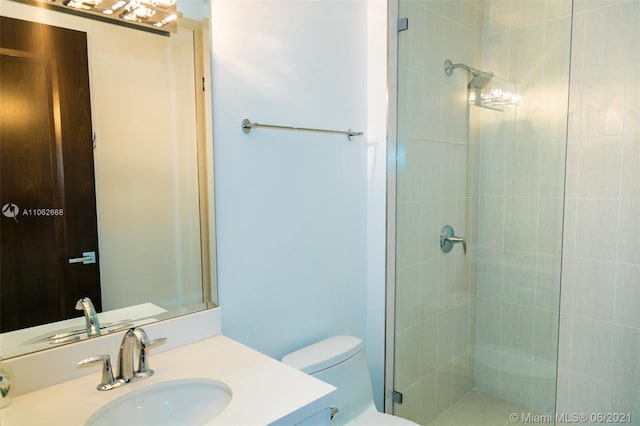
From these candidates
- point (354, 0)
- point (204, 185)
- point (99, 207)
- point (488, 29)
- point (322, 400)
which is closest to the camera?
point (322, 400)

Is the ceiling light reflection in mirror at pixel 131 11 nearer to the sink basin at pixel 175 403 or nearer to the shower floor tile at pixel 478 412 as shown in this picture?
the sink basin at pixel 175 403

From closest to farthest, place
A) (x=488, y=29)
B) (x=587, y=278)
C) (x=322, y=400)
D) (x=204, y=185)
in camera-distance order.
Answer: (x=322, y=400), (x=204, y=185), (x=488, y=29), (x=587, y=278)

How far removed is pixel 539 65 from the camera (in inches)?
79.6

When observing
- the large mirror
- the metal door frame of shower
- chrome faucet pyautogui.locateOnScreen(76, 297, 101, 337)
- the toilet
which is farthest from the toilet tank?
chrome faucet pyautogui.locateOnScreen(76, 297, 101, 337)

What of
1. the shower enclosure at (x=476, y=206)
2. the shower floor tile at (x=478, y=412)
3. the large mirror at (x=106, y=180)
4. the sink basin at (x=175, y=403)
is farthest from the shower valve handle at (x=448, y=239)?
the sink basin at (x=175, y=403)

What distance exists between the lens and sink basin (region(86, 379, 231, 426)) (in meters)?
1.14

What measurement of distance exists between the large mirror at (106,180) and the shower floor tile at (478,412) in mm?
1442

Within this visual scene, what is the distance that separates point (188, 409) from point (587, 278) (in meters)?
2.08

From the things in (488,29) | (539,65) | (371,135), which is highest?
(488,29)

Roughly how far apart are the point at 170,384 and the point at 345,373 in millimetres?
774

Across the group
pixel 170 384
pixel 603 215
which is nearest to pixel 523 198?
pixel 603 215

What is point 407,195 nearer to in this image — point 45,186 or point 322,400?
point 322,400

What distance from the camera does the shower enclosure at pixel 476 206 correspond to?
6.70 ft

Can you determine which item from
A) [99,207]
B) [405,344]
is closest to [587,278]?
[405,344]
